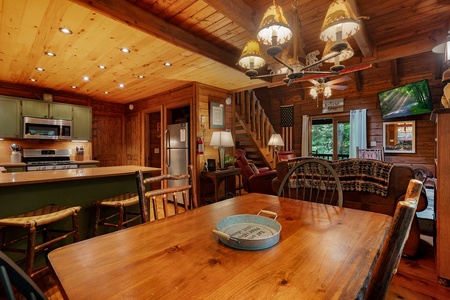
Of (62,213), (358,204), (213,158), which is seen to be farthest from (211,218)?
(213,158)

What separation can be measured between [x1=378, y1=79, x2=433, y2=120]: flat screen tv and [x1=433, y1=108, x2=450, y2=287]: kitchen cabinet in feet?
15.6

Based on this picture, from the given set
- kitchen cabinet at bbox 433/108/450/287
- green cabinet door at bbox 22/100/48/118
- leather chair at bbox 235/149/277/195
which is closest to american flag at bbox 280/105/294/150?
leather chair at bbox 235/149/277/195

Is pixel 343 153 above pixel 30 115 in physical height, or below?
below

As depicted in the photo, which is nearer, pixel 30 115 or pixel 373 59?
pixel 373 59

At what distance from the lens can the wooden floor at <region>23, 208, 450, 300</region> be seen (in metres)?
1.76

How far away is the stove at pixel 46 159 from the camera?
14.1ft

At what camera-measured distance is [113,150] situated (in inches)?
235

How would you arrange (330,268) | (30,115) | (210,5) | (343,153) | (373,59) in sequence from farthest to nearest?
(343,153), (30,115), (373,59), (210,5), (330,268)

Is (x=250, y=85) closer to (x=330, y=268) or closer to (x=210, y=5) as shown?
(x=210, y=5)

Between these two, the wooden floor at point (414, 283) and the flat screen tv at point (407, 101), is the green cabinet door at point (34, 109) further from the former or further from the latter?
the flat screen tv at point (407, 101)

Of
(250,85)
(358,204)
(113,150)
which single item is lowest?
(358,204)

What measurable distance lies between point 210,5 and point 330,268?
7.45ft

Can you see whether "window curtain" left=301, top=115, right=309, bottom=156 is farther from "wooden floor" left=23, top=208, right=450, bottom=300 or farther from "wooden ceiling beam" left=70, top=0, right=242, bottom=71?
"wooden floor" left=23, top=208, right=450, bottom=300

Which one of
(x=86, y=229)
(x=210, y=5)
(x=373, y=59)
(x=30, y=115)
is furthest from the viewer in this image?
(x=30, y=115)
